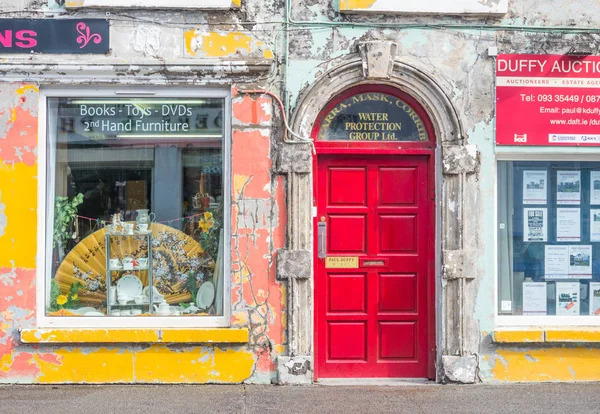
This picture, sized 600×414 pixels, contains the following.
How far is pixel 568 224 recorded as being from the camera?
794cm

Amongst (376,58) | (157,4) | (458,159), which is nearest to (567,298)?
(458,159)

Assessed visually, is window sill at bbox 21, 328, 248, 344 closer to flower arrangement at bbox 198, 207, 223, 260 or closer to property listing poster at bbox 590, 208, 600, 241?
flower arrangement at bbox 198, 207, 223, 260

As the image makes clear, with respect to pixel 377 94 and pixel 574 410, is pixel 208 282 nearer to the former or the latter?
pixel 377 94

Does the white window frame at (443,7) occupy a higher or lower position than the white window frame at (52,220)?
higher

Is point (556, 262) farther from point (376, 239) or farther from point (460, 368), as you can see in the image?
point (376, 239)

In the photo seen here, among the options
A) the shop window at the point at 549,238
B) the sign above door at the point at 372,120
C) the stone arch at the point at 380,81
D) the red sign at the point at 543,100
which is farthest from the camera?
the shop window at the point at 549,238

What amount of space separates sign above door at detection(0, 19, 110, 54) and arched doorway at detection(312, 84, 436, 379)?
7.33 ft

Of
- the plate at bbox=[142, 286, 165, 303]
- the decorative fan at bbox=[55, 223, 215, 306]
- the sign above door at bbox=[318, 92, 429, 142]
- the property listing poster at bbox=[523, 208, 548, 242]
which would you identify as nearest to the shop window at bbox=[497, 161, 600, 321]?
the property listing poster at bbox=[523, 208, 548, 242]

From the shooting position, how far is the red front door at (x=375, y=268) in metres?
7.75

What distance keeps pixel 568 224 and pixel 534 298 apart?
81 cm

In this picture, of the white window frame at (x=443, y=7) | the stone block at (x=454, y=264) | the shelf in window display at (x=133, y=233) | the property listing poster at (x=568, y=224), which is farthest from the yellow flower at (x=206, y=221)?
the property listing poster at (x=568, y=224)

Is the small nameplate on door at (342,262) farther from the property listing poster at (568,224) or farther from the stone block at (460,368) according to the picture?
the property listing poster at (568,224)

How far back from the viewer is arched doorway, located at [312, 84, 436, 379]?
7.75m

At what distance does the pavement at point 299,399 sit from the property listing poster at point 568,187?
1803mm
